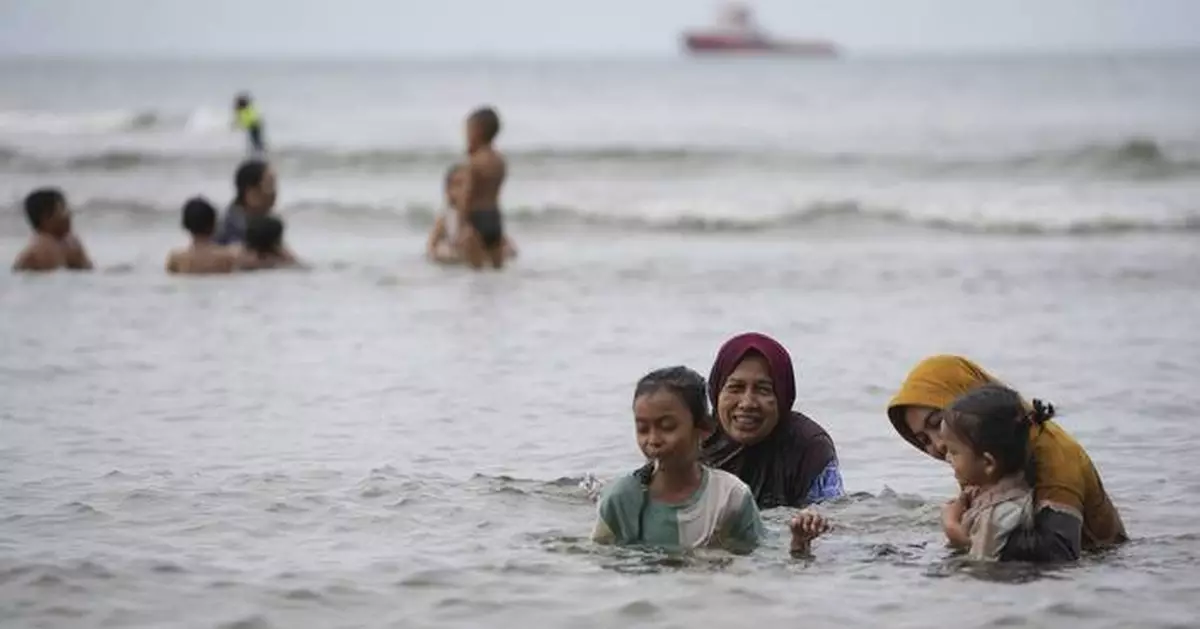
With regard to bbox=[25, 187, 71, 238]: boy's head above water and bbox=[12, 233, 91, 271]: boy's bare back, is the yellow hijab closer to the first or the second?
bbox=[25, 187, 71, 238]: boy's head above water

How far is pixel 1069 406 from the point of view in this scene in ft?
36.2

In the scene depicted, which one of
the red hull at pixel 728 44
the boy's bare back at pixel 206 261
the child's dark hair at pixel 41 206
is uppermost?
the red hull at pixel 728 44

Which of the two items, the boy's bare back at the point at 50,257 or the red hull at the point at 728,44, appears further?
the red hull at the point at 728,44

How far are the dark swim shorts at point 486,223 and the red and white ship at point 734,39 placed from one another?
97.4 meters

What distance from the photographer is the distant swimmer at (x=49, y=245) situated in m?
18.1

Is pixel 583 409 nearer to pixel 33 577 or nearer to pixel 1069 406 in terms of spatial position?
pixel 1069 406

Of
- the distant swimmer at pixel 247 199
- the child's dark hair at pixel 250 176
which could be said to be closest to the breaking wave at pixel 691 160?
the distant swimmer at pixel 247 199

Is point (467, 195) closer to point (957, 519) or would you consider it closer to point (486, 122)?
point (486, 122)

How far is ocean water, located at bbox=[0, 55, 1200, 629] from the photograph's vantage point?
7.07 meters

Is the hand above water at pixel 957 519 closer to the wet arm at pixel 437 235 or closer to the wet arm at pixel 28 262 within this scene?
the wet arm at pixel 437 235

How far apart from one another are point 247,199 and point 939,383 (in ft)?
38.4

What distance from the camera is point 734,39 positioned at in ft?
381

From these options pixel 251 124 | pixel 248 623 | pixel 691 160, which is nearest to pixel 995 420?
pixel 248 623

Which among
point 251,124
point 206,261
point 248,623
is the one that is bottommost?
point 248,623
